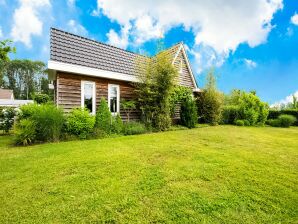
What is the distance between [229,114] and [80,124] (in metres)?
14.0

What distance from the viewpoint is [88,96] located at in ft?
33.4

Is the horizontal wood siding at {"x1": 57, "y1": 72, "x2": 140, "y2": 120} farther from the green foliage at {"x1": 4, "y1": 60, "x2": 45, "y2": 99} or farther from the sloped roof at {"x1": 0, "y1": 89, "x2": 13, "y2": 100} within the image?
the green foliage at {"x1": 4, "y1": 60, "x2": 45, "y2": 99}

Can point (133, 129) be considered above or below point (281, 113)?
below

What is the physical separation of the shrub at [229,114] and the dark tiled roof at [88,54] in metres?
9.86

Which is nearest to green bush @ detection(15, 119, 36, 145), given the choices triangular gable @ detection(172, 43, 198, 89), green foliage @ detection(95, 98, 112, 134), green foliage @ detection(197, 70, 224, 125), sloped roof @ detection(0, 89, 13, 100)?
green foliage @ detection(95, 98, 112, 134)

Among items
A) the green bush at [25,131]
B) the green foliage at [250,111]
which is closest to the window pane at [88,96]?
the green bush at [25,131]

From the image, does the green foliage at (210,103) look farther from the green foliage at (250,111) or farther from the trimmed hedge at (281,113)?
Result: the trimmed hedge at (281,113)

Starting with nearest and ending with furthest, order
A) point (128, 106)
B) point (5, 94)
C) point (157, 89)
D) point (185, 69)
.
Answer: point (157, 89) < point (128, 106) < point (185, 69) < point (5, 94)

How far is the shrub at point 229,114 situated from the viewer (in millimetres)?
16594

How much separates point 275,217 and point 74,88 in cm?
971

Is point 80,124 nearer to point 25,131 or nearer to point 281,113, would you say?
point 25,131

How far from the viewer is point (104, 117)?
29.2 ft

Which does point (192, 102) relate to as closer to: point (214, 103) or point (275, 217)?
point (214, 103)

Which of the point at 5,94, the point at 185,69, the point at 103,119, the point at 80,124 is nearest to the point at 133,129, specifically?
the point at 103,119
